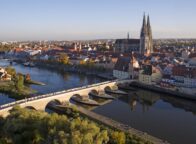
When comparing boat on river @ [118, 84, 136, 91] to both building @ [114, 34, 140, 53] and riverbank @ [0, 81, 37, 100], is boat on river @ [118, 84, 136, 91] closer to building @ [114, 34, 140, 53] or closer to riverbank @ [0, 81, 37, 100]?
riverbank @ [0, 81, 37, 100]

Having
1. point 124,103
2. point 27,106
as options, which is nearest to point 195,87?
point 124,103

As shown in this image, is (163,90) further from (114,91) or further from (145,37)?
(145,37)

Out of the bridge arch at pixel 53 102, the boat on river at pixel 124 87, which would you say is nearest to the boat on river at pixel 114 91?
the boat on river at pixel 124 87

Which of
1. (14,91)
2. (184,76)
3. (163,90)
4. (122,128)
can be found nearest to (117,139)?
(122,128)

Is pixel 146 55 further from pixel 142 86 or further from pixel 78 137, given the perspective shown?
pixel 78 137

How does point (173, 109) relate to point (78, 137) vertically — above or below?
below

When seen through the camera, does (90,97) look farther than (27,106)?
Yes

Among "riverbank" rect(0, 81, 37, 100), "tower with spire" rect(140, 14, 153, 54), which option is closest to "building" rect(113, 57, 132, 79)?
"riverbank" rect(0, 81, 37, 100)
